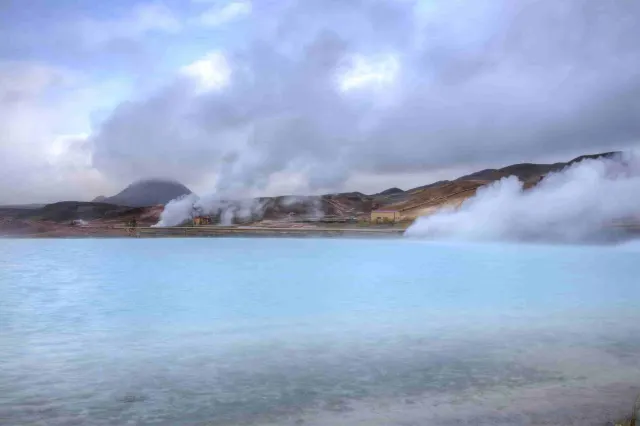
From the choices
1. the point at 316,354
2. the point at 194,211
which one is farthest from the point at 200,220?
the point at 316,354

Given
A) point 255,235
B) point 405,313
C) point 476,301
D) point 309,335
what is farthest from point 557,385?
point 255,235

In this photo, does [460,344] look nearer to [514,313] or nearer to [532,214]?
[514,313]

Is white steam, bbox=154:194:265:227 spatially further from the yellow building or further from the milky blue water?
the milky blue water

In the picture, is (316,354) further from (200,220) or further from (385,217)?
(385,217)

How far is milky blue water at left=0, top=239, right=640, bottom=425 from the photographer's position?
543cm

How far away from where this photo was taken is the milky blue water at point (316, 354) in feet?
17.8

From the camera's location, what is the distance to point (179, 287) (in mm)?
16594

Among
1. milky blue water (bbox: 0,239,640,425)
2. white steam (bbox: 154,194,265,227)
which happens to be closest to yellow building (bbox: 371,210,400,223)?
white steam (bbox: 154,194,265,227)

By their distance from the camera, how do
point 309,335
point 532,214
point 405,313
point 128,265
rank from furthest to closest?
point 532,214, point 128,265, point 405,313, point 309,335

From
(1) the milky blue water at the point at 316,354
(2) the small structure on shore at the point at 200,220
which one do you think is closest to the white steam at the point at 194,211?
(2) the small structure on shore at the point at 200,220

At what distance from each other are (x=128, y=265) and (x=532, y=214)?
137 feet

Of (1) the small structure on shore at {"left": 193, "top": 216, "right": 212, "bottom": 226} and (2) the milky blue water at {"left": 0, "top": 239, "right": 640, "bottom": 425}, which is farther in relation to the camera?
(1) the small structure on shore at {"left": 193, "top": 216, "right": 212, "bottom": 226}

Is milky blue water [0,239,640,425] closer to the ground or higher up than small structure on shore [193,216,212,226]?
closer to the ground

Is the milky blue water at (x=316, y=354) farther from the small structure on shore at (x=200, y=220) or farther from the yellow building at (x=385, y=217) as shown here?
the yellow building at (x=385, y=217)
